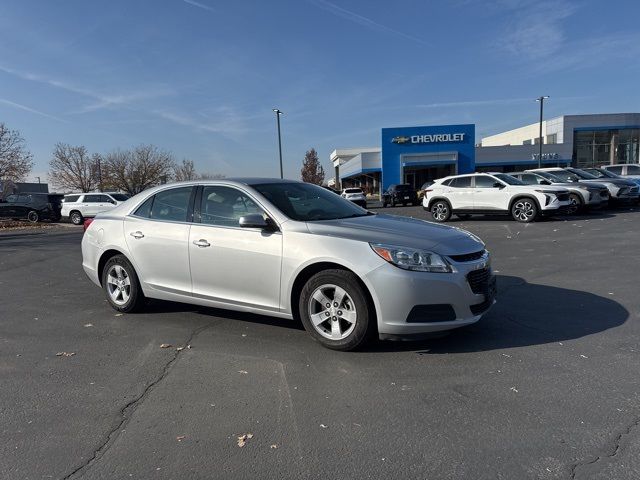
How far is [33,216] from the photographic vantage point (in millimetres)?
28719

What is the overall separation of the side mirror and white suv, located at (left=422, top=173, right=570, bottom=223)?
12.6 metres

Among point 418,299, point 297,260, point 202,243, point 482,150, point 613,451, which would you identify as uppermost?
point 482,150

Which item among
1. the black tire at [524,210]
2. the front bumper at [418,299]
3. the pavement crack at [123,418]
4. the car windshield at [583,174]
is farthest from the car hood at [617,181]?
the pavement crack at [123,418]

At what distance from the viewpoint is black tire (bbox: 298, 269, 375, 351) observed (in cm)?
419

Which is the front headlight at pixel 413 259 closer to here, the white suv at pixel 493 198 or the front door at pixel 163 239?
the front door at pixel 163 239

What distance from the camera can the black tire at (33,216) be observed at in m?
28.6

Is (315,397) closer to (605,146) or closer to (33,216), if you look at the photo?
(33,216)

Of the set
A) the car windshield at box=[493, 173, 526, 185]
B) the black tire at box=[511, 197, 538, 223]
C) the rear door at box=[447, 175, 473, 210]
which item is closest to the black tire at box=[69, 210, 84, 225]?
the rear door at box=[447, 175, 473, 210]

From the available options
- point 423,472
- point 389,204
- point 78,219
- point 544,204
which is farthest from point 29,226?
point 423,472

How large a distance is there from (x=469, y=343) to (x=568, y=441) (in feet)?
5.52

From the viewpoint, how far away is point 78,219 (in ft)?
89.4

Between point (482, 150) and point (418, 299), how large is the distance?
51.9 meters

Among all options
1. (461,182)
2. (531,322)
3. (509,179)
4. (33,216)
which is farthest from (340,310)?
(33,216)

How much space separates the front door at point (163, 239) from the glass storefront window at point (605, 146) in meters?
60.3
